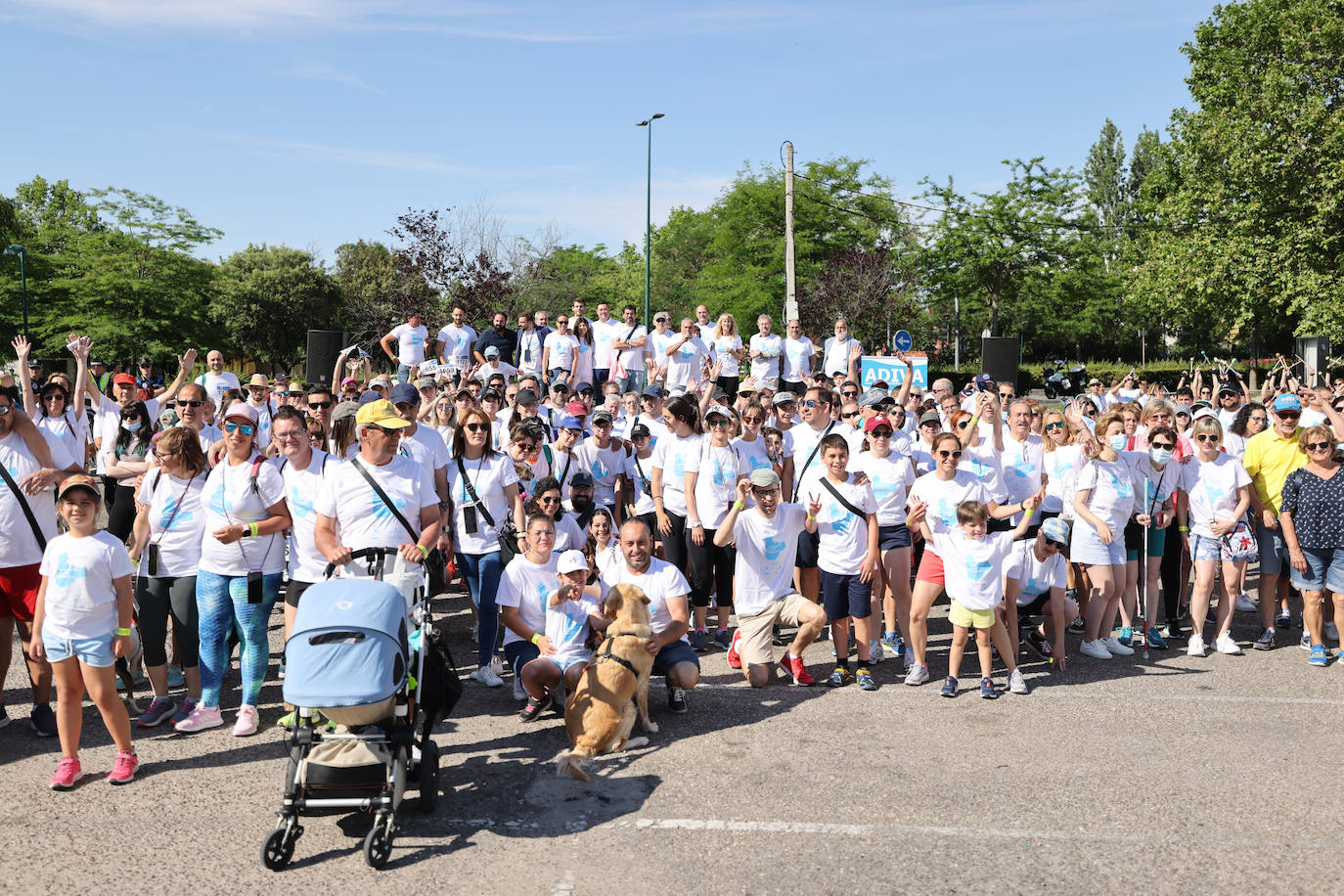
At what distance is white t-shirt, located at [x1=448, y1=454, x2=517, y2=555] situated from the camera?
7.20 metres

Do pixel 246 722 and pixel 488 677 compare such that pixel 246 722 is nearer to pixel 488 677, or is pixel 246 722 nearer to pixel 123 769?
pixel 123 769

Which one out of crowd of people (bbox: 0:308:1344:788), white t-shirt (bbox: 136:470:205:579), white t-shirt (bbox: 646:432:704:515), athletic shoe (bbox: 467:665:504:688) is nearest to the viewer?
crowd of people (bbox: 0:308:1344:788)

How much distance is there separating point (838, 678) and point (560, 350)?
28.7ft

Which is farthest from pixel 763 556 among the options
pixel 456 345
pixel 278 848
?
pixel 456 345

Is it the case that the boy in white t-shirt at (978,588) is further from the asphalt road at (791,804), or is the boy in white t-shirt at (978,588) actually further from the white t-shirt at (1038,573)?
the white t-shirt at (1038,573)

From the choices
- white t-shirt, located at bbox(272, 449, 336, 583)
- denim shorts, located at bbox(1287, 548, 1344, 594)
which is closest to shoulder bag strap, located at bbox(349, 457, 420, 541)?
white t-shirt, located at bbox(272, 449, 336, 583)

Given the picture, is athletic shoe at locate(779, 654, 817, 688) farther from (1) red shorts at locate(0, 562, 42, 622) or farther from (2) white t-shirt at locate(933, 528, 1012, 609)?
(1) red shorts at locate(0, 562, 42, 622)

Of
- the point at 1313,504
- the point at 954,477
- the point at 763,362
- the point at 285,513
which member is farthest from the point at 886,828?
the point at 763,362

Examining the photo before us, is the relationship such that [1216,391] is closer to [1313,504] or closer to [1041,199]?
[1313,504]

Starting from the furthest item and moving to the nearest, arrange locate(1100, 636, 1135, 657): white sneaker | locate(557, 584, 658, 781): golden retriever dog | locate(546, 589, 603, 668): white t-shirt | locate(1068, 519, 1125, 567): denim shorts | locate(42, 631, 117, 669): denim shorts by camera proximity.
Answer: locate(1100, 636, 1135, 657): white sneaker
locate(1068, 519, 1125, 567): denim shorts
locate(546, 589, 603, 668): white t-shirt
locate(557, 584, 658, 781): golden retriever dog
locate(42, 631, 117, 669): denim shorts

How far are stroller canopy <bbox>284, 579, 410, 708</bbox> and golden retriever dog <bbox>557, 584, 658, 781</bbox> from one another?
141 centimetres

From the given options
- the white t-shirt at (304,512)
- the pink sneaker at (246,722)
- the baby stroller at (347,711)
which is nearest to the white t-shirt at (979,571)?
the baby stroller at (347,711)

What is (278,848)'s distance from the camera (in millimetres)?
4449

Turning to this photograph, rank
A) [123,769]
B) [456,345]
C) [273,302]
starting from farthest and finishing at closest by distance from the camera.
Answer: [273,302] → [456,345] → [123,769]
